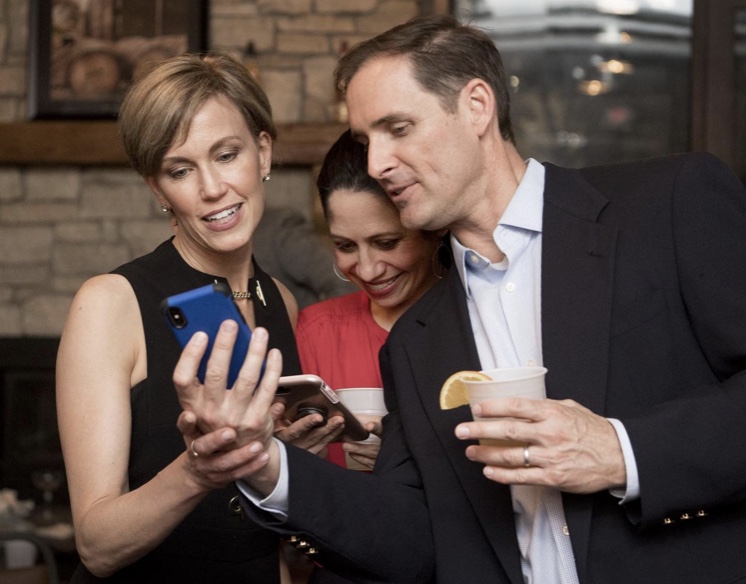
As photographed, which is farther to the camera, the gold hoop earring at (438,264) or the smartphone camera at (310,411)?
the gold hoop earring at (438,264)

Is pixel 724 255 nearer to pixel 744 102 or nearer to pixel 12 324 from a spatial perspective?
pixel 744 102

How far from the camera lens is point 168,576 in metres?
2.01

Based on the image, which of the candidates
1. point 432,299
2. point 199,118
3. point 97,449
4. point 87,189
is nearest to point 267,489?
point 97,449

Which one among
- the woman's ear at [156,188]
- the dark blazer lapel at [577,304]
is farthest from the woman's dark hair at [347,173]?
the dark blazer lapel at [577,304]

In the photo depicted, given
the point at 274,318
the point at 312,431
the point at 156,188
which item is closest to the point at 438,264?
the point at 274,318

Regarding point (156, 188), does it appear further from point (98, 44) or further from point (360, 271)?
point (98, 44)

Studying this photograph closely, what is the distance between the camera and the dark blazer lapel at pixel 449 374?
1.79 meters

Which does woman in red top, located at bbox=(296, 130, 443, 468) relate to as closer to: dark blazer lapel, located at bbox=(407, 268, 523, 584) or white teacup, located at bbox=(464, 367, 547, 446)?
dark blazer lapel, located at bbox=(407, 268, 523, 584)

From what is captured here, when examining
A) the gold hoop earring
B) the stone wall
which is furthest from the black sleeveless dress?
the stone wall

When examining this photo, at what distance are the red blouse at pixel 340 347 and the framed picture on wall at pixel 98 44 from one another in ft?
8.90

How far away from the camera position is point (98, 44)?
15.9 feet

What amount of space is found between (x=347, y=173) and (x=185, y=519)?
2.84 ft

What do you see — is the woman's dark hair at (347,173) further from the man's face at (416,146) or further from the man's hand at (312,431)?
the man's hand at (312,431)

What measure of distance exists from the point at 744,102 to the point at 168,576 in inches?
155
